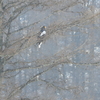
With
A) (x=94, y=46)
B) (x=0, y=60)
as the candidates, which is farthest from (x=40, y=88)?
(x=0, y=60)

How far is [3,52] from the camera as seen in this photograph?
5711mm

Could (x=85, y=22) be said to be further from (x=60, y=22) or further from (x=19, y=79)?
(x=19, y=79)

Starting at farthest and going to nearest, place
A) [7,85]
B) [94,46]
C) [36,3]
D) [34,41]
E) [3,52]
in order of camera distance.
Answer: [94,46] → [7,85] → [36,3] → [3,52] → [34,41]

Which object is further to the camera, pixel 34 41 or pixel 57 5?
pixel 57 5

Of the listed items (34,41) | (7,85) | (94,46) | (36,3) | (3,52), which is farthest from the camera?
(94,46)

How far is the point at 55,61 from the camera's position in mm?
5461

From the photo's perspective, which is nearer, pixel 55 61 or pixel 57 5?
pixel 55 61

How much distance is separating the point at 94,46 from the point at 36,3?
657 centimetres

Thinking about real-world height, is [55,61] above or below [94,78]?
above

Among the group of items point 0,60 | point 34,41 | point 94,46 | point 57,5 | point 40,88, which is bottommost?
point 40,88

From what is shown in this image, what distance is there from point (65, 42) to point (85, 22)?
671 centimetres

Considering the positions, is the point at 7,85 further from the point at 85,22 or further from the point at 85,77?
the point at 85,77

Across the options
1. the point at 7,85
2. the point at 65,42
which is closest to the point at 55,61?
the point at 7,85

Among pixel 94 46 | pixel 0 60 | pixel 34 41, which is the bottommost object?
pixel 94 46
